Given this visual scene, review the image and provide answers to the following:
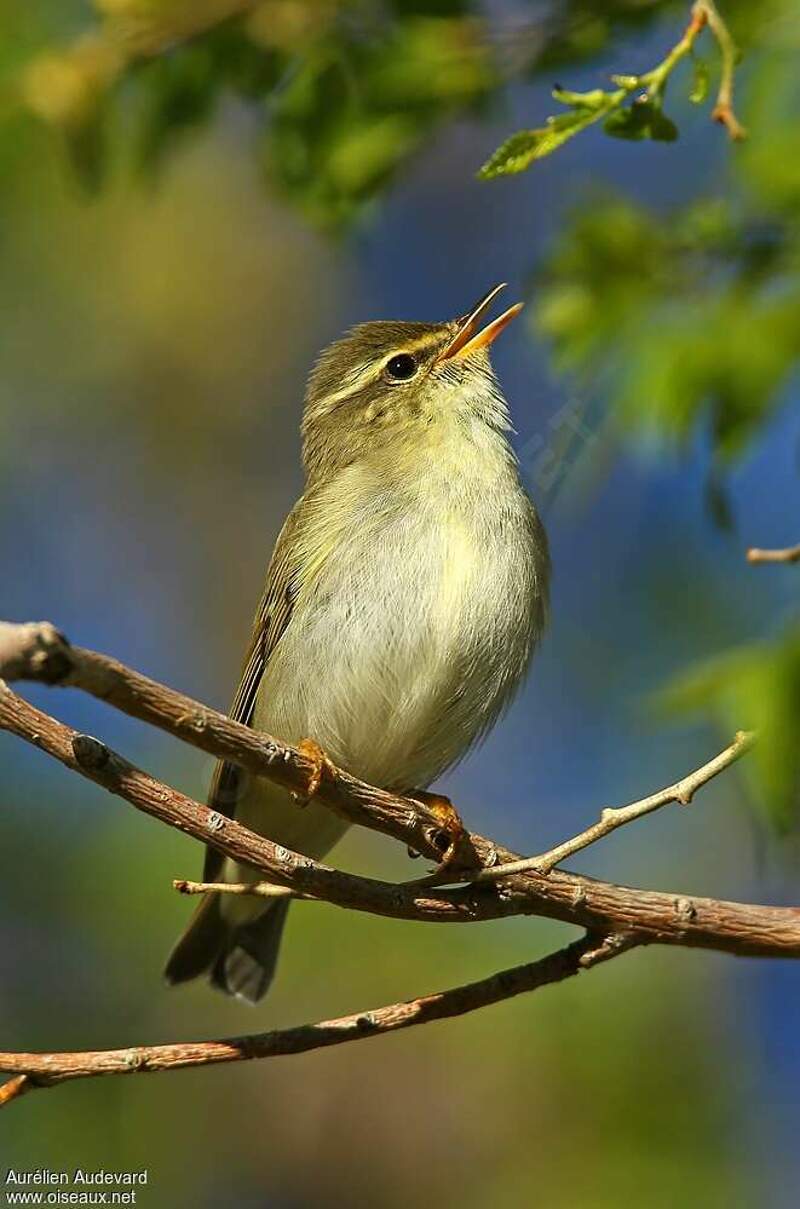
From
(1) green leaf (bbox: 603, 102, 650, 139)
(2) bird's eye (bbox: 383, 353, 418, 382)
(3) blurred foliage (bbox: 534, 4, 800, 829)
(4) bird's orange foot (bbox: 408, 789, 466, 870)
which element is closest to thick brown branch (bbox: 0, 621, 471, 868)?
(4) bird's orange foot (bbox: 408, 789, 466, 870)

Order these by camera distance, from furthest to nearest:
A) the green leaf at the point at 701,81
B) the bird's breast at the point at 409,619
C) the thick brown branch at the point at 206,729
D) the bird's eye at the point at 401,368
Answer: the bird's eye at the point at 401,368 → the bird's breast at the point at 409,619 → the green leaf at the point at 701,81 → the thick brown branch at the point at 206,729

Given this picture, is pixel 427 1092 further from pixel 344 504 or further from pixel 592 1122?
pixel 344 504

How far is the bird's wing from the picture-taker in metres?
4.67

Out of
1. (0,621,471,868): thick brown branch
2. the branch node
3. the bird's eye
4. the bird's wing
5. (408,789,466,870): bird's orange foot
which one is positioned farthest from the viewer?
the bird's eye

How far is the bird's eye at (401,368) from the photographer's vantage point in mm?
5102

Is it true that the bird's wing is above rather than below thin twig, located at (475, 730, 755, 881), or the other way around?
above

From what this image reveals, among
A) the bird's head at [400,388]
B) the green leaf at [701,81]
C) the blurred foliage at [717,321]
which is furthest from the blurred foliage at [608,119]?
the bird's head at [400,388]

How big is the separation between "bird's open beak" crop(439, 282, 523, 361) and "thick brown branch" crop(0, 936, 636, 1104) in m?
2.43

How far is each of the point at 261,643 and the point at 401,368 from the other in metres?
1.07

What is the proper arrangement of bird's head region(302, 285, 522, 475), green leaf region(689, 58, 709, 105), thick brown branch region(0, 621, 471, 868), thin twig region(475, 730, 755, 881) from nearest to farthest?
thick brown branch region(0, 621, 471, 868) < green leaf region(689, 58, 709, 105) < thin twig region(475, 730, 755, 881) < bird's head region(302, 285, 522, 475)

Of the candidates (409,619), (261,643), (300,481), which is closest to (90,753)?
(409,619)

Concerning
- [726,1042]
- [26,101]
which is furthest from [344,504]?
[726,1042]

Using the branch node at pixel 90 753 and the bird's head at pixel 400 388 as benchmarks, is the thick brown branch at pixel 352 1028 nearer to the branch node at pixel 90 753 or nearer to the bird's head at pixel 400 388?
the branch node at pixel 90 753

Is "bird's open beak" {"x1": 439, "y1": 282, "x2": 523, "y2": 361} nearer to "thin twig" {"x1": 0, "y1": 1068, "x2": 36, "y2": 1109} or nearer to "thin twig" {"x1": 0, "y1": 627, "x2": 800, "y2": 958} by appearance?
"thin twig" {"x1": 0, "y1": 627, "x2": 800, "y2": 958}
